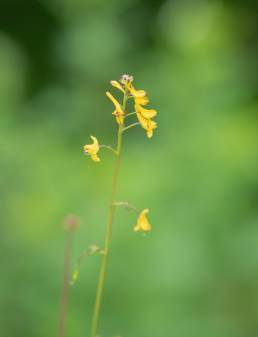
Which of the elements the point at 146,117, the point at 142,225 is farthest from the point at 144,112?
the point at 142,225

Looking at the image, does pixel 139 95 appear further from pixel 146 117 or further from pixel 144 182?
pixel 144 182

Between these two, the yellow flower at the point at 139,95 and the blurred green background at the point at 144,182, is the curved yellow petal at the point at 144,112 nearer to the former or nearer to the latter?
the yellow flower at the point at 139,95

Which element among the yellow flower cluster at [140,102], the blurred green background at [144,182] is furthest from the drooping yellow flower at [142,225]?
the blurred green background at [144,182]

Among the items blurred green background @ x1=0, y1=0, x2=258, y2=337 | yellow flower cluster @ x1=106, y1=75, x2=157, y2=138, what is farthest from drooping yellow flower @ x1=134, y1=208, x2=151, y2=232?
blurred green background @ x1=0, y1=0, x2=258, y2=337

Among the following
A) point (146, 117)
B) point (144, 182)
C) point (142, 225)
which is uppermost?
point (144, 182)

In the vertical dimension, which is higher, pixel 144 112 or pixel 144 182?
pixel 144 182

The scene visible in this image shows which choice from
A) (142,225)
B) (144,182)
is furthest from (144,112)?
(144,182)

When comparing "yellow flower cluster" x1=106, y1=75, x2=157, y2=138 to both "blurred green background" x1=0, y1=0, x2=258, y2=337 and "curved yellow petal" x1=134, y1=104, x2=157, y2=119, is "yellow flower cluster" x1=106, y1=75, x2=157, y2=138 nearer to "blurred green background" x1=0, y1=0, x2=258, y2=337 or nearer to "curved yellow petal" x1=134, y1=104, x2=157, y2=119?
"curved yellow petal" x1=134, y1=104, x2=157, y2=119

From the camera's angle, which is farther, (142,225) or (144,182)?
(144,182)

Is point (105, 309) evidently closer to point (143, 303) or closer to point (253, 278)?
point (143, 303)
